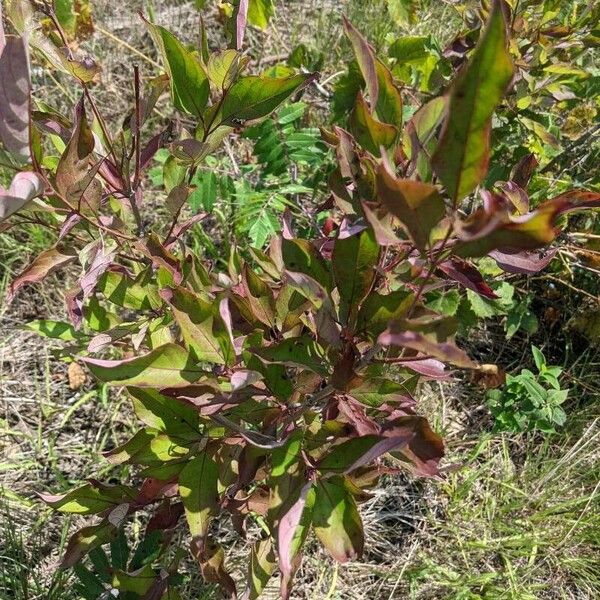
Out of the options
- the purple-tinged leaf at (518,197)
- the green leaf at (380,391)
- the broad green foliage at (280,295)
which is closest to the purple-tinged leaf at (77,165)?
the broad green foliage at (280,295)

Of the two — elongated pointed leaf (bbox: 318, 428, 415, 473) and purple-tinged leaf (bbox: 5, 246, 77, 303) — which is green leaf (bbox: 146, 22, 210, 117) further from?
elongated pointed leaf (bbox: 318, 428, 415, 473)

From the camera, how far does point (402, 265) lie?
916mm

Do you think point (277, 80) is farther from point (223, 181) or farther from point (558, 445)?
point (558, 445)

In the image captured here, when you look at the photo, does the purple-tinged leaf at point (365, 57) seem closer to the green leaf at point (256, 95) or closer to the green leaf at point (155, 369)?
the green leaf at point (256, 95)

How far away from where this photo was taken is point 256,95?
899 mm

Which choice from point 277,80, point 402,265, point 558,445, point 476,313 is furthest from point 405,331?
point 558,445

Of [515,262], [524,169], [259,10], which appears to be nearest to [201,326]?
[515,262]

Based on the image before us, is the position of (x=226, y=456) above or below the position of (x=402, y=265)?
below

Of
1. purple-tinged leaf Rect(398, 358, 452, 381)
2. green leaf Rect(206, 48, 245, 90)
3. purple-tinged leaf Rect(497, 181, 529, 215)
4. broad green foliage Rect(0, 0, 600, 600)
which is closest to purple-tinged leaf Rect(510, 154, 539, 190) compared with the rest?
broad green foliage Rect(0, 0, 600, 600)

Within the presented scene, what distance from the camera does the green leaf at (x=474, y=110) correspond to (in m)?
0.47

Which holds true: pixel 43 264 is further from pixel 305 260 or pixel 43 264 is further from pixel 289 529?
pixel 289 529

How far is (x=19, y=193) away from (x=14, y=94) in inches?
4.1

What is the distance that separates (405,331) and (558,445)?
141 centimetres

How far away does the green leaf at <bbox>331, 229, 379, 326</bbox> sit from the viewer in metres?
0.80
